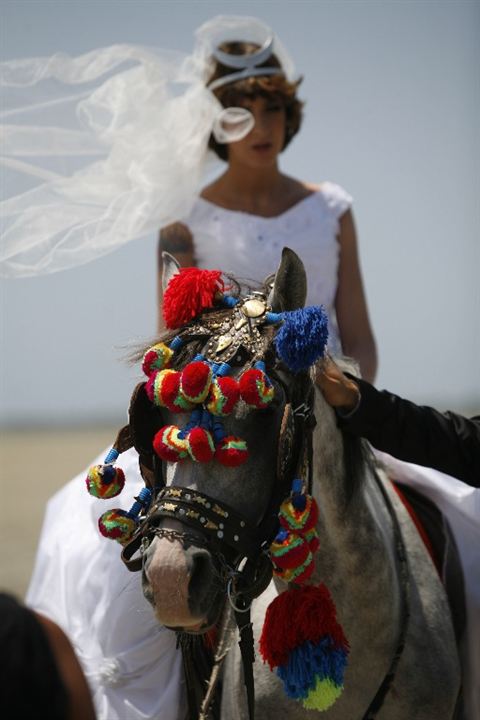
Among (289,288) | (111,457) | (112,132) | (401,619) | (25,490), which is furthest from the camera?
(25,490)

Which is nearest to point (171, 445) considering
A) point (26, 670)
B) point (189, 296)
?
point (189, 296)

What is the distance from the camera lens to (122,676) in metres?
3.47

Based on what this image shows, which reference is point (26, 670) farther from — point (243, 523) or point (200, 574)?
point (243, 523)

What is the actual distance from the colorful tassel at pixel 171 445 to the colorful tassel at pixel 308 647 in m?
0.56

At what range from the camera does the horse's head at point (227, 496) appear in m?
2.54

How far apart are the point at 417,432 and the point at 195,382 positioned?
92 cm

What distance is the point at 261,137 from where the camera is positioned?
15.0 ft

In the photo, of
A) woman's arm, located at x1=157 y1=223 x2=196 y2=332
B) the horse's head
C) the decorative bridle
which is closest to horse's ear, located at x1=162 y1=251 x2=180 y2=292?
the decorative bridle

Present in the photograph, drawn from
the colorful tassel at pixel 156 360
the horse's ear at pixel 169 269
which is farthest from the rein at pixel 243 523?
the horse's ear at pixel 169 269

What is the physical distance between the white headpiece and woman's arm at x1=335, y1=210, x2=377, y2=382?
68 cm

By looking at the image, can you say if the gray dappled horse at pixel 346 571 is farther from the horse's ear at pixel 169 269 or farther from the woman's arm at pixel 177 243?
the woman's arm at pixel 177 243

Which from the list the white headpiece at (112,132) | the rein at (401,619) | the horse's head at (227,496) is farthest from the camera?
the white headpiece at (112,132)

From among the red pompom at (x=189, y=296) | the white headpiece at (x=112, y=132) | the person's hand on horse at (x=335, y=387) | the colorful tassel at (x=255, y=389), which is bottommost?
the person's hand on horse at (x=335, y=387)

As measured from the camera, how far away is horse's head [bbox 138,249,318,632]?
2541 mm
